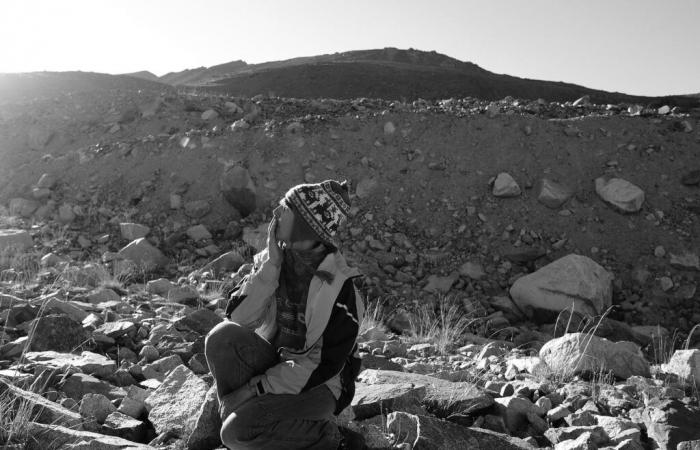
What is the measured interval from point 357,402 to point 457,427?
54cm

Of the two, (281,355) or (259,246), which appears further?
(259,246)

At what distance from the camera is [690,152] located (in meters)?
8.55

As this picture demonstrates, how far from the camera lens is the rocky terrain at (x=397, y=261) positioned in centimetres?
315

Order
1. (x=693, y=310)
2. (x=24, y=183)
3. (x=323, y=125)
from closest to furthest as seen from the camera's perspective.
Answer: (x=693, y=310)
(x=323, y=125)
(x=24, y=183)

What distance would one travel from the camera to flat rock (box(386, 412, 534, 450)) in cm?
281

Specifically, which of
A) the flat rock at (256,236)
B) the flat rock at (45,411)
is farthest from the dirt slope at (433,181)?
the flat rock at (45,411)

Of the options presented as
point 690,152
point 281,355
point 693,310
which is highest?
point 690,152

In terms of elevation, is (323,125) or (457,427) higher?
(323,125)

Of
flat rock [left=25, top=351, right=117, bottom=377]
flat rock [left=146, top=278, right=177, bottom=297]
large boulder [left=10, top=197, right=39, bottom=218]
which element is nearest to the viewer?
flat rock [left=25, top=351, right=117, bottom=377]

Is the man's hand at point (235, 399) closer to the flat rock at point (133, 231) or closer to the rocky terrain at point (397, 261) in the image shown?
the rocky terrain at point (397, 261)

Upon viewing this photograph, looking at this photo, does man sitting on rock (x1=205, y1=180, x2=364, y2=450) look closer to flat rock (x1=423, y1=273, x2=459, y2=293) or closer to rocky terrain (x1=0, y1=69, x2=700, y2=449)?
rocky terrain (x1=0, y1=69, x2=700, y2=449)

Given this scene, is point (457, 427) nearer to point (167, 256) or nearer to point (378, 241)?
point (378, 241)

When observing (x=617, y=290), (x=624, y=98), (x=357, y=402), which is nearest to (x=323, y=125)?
(x=617, y=290)

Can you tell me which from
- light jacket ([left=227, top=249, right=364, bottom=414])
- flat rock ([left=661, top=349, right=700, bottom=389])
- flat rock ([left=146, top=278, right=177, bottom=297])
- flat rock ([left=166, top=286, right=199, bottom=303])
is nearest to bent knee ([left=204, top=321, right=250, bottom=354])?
light jacket ([left=227, top=249, right=364, bottom=414])
